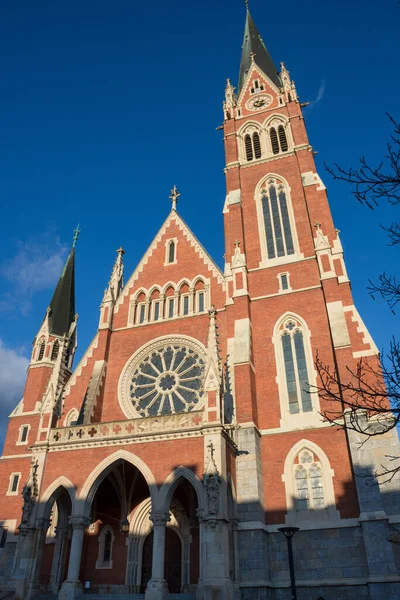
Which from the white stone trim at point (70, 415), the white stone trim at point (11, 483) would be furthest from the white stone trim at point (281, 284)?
the white stone trim at point (11, 483)

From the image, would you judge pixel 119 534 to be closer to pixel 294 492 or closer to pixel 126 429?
pixel 126 429

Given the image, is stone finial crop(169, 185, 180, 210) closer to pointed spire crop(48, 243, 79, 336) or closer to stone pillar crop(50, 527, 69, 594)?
pointed spire crop(48, 243, 79, 336)

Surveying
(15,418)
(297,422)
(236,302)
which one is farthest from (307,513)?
(15,418)

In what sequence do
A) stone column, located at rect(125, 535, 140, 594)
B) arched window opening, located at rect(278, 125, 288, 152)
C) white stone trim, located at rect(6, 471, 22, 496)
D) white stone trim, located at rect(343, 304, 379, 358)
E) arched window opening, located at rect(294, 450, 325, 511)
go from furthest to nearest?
1. arched window opening, located at rect(278, 125, 288, 152)
2. white stone trim, located at rect(6, 471, 22, 496)
3. white stone trim, located at rect(343, 304, 379, 358)
4. stone column, located at rect(125, 535, 140, 594)
5. arched window opening, located at rect(294, 450, 325, 511)

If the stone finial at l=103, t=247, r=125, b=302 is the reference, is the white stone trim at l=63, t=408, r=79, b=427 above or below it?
below

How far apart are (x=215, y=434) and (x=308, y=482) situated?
466 cm

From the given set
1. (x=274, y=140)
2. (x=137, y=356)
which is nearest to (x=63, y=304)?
(x=137, y=356)

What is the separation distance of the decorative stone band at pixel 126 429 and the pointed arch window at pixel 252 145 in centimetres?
1749

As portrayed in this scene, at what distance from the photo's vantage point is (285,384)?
65.8ft

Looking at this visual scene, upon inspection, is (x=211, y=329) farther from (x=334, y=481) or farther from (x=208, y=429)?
(x=334, y=481)

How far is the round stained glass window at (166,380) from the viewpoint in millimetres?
21172

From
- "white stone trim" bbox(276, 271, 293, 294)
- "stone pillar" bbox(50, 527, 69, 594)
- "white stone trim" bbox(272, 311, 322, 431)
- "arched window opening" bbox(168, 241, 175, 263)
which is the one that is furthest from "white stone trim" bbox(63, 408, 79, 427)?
"white stone trim" bbox(276, 271, 293, 294)

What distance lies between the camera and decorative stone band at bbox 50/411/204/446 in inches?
653

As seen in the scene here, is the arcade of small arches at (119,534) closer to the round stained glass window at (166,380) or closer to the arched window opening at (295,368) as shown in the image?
the round stained glass window at (166,380)
